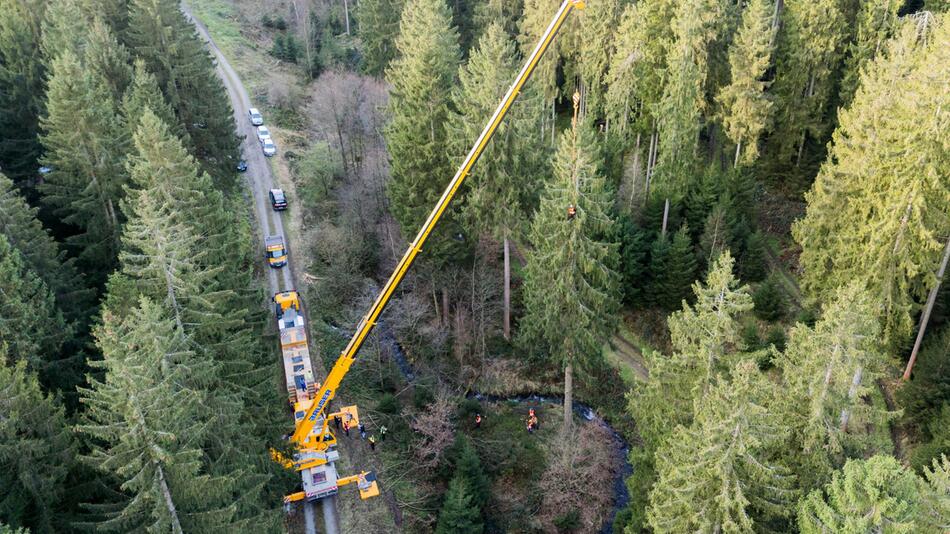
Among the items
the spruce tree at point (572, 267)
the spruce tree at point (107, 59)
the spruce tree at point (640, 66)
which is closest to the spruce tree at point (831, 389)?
the spruce tree at point (572, 267)

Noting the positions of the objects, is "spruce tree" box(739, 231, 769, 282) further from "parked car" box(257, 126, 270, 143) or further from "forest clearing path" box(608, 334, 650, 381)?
"parked car" box(257, 126, 270, 143)

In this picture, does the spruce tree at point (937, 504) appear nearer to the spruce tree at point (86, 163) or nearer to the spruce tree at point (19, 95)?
the spruce tree at point (86, 163)

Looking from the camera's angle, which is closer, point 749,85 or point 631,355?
point 631,355

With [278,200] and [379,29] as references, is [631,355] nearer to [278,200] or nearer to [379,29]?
[278,200]

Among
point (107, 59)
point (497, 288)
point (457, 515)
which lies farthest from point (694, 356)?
point (107, 59)

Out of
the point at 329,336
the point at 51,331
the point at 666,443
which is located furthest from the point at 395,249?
the point at 666,443

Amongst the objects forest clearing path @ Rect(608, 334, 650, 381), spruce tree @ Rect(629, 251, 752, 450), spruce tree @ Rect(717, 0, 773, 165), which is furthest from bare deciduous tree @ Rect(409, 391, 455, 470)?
spruce tree @ Rect(717, 0, 773, 165)
